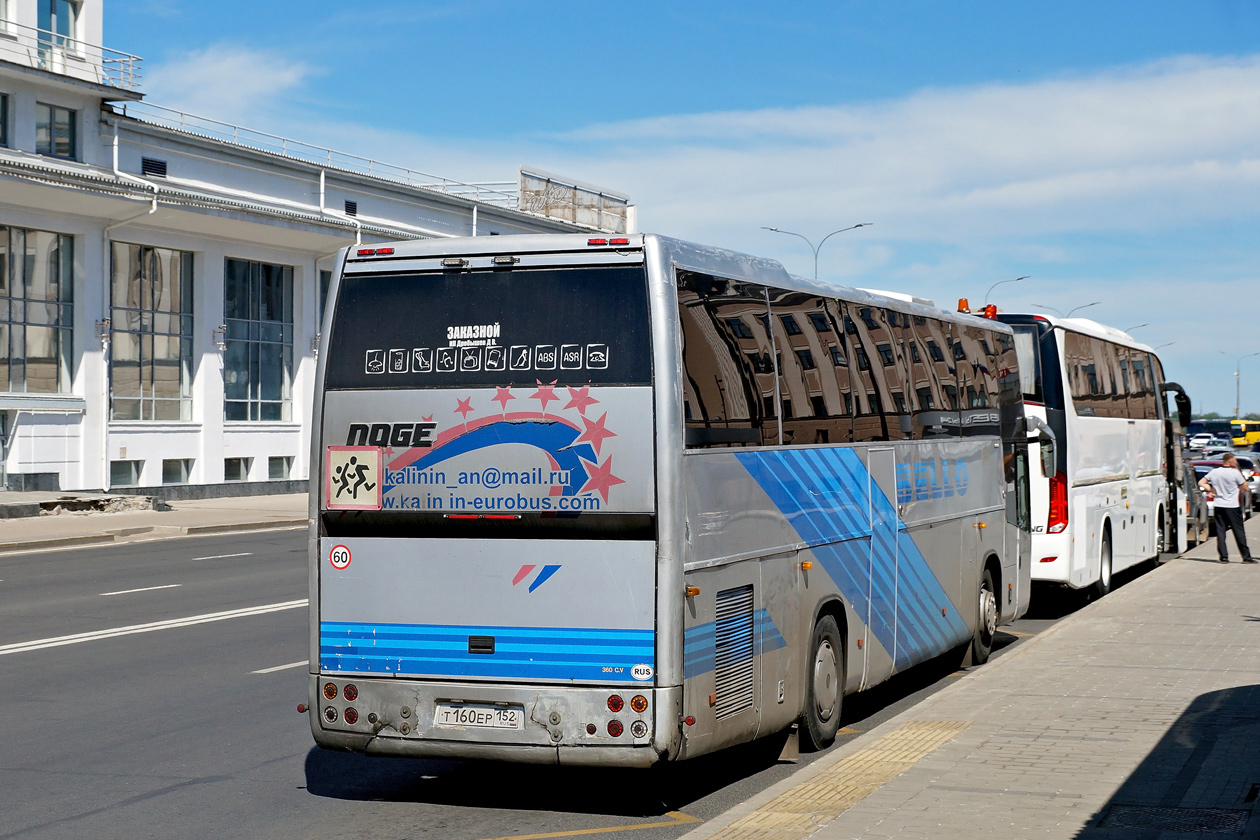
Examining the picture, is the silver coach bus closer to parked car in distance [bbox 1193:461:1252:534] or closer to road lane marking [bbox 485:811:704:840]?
road lane marking [bbox 485:811:704:840]

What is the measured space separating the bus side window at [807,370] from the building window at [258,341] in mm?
34635

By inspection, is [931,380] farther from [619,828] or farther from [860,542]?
[619,828]

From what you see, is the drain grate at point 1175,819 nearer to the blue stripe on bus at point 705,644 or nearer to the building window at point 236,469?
the blue stripe on bus at point 705,644

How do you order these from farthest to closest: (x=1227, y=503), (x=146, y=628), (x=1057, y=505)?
(x=1227, y=503) < (x=1057, y=505) < (x=146, y=628)

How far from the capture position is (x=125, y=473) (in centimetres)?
3769

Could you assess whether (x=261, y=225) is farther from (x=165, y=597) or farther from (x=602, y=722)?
(x=602, y=722)

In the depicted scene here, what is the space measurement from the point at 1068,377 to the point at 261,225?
1149 inches

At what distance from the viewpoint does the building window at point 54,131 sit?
115ft

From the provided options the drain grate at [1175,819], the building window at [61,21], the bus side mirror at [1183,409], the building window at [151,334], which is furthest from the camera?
the building window at [151,334]

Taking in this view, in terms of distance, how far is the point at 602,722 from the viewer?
6793mm

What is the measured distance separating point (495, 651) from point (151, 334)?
34199 millimetres

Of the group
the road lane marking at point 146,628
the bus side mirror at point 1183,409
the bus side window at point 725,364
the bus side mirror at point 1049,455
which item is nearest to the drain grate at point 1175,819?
the bus side window at point 725,364

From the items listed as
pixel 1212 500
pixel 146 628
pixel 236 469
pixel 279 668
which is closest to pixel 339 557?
pixel 279 668

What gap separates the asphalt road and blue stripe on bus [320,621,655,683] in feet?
2.54
